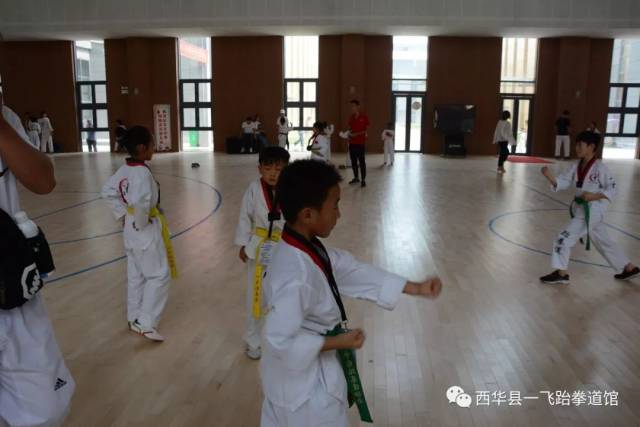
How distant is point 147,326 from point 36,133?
18553 mm

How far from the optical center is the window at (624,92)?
808 inches

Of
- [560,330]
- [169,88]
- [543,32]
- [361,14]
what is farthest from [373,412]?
[169,88]

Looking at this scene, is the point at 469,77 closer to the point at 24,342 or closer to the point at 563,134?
the point at 563,134

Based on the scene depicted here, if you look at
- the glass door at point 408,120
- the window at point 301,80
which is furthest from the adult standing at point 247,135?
the glass door at point 408,120

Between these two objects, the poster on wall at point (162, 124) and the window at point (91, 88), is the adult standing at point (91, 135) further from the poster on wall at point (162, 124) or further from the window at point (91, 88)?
the poster on wall at point (162, 124)

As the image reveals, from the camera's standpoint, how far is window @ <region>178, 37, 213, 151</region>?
2197 cm

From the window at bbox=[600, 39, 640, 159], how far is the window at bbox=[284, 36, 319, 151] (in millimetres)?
10884

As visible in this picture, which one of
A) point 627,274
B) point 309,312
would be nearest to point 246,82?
point 627,274

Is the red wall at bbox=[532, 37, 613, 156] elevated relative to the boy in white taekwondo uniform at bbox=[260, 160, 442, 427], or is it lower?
elevated

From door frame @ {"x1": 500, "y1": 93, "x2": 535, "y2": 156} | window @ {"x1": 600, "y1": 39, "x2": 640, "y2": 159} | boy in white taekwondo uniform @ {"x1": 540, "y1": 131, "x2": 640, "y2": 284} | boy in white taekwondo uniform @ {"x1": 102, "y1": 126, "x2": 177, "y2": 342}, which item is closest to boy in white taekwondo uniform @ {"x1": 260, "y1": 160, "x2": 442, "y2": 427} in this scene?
boy in white taekwondo uniform @ {"x1": 102, "y1": 126, "x2": 177, "y2": 342}

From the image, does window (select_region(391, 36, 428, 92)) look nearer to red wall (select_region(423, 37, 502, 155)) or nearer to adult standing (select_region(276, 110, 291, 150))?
red wall (select_region(423, 37, 502, 155))

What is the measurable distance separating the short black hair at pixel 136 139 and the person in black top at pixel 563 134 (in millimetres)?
18154

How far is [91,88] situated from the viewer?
22.6 meters

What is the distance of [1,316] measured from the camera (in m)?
1.61
